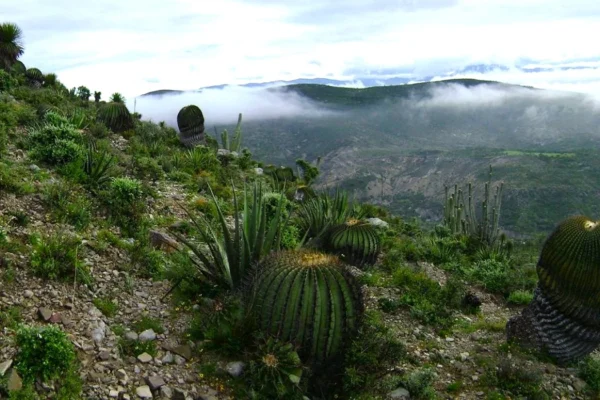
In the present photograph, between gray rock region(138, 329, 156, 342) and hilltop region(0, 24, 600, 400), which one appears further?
gray rock region(138, 329, 156, 342)

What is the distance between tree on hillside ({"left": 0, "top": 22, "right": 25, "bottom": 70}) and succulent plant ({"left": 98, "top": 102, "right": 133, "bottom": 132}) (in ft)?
21.0

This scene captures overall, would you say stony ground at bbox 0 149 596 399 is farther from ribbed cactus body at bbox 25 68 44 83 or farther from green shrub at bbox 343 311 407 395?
ribbed cactus body at bbox 25 68 44 83

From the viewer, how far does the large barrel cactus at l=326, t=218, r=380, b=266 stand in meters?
9.29

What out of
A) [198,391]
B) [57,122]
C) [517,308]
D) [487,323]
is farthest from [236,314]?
[57,122]

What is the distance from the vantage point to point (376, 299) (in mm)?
8156

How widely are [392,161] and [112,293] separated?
16491cm

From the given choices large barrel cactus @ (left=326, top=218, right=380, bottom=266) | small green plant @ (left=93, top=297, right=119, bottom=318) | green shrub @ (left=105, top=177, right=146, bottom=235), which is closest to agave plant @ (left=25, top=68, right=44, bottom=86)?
green shrub @ (left=105, top=177, right=146, bottom=235)

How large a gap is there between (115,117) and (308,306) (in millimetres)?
12447

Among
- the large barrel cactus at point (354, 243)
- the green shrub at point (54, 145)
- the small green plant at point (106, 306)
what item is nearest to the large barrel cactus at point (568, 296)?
the large barrel cactus at point (354, 243)

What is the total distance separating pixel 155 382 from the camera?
16.7ft

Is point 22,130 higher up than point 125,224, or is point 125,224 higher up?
point 22,130

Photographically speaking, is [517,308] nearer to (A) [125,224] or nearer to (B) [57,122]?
(A) [125,224]

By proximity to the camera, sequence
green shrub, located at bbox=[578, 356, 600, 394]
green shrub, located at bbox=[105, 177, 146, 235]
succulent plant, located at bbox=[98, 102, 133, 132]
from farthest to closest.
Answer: succulent plant, located at bbox=[98, 102, 133, 132]
green shrub, located at bbox=[105, 177, 146, 235]
green shrub, located at bbox=[578, 356, 600, 394]

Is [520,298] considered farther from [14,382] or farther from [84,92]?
[84,92]
